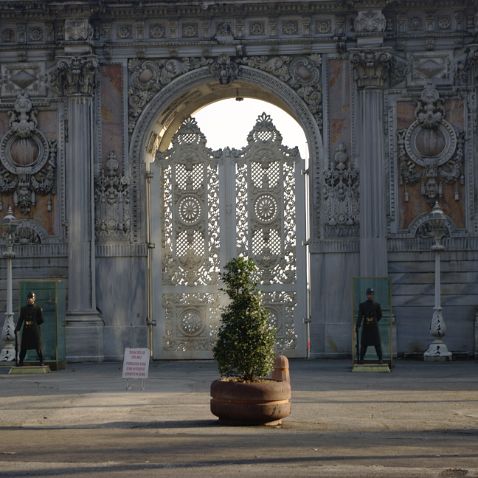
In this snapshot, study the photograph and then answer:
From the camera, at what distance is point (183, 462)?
44.2 ft

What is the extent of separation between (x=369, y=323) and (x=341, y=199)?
15.3 ft

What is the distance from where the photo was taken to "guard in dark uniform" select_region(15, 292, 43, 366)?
89.5 feet

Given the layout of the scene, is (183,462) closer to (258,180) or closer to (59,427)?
(59,427)

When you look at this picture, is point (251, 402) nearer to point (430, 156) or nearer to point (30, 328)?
point (30, 328)

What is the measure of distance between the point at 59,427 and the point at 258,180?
15.2 meters

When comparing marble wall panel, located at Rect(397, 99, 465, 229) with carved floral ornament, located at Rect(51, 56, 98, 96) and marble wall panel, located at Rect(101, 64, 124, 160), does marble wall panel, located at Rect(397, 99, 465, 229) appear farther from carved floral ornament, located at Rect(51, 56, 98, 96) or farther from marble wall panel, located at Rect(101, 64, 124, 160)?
carved floral ornament, located at Rect(51, 56, 98, 96)

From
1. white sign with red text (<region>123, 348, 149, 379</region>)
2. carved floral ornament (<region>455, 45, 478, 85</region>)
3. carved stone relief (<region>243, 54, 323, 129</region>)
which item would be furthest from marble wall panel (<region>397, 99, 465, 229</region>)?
white sign with red text (<region>123, 348, 149, 379</region>)

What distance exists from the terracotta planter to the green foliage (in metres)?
0.30

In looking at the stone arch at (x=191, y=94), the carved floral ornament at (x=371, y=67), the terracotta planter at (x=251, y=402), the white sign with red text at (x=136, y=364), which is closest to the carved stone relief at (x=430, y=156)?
the carved floral ornament at (x=371, y=67)

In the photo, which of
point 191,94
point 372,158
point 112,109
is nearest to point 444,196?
point 372,158

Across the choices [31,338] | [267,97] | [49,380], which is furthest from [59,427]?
[267,97]

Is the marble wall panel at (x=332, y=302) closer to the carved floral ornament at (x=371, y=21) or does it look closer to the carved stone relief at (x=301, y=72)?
the carved stone relief at (x=301, y=72)

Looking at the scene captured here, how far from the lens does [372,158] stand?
3077cm

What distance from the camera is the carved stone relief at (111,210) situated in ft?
102
